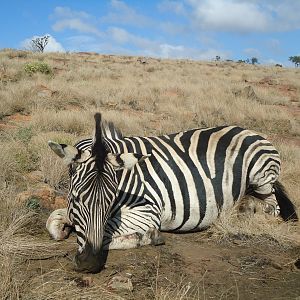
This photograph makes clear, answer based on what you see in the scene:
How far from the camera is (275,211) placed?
578 cm

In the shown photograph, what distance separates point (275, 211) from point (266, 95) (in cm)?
1359

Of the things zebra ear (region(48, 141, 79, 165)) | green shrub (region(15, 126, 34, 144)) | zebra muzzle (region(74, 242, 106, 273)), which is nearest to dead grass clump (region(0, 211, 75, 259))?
zebra muzzle (region(74, 242, 106, 273))

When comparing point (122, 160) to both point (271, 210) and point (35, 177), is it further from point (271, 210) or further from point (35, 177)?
point (35, 177)

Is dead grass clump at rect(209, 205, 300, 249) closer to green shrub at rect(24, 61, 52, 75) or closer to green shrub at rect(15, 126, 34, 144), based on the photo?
green shrub at rect(15, 126, 34, 144)

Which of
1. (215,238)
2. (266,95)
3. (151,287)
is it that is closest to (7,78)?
(266,95)

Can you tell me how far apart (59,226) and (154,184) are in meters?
1.13

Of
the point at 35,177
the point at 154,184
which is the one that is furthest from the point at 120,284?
the point at 35,177

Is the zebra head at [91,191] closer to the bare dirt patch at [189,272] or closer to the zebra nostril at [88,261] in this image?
the zebra nostril at [88,261]

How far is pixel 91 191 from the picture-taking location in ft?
12.0

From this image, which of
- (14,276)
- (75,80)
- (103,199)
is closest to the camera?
(14,276)

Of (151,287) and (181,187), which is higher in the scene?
(181,187)

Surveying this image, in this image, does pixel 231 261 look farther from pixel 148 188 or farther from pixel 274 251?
pixel 148 188

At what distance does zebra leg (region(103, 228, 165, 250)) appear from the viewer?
425 centimetres

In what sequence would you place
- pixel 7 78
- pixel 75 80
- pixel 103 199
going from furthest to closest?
pixel 75 80, pixel 7 78, pixel 103 199
